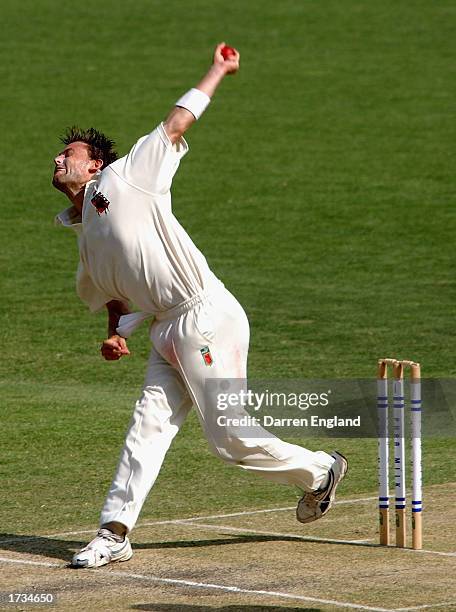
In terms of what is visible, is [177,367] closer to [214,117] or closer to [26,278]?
[26,278]

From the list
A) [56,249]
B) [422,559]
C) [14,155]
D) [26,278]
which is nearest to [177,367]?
[422,559]

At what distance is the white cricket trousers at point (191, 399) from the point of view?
7020mm

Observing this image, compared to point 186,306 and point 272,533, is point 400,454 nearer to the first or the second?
point 272,533

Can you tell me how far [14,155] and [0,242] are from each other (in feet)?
14.5

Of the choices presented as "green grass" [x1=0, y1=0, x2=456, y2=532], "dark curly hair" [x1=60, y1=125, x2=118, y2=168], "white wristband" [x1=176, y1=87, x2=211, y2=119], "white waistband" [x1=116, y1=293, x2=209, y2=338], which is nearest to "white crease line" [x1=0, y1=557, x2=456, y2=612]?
"green grass" [x1=0, y1=0, x2=456, y2=532]

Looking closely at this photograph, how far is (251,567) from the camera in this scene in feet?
22.2

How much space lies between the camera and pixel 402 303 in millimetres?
16375

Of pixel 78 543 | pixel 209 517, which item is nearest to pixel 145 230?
pixel 78 543

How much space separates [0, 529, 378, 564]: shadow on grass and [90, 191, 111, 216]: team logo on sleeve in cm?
173

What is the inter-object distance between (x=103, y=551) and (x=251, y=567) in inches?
28.2

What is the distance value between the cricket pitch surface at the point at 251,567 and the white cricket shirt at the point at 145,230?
128cm

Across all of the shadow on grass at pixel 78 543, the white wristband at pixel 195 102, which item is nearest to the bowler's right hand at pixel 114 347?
the shadow on grass at pixel 78 543

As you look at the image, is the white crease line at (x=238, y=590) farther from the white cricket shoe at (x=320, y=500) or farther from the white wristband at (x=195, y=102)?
the white wristband at (x=195, y=102)

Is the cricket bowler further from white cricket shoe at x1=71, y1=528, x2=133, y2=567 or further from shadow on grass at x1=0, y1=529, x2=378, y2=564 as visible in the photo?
shadow on grass at x1=0, y1=529, x2=378, y2=564
